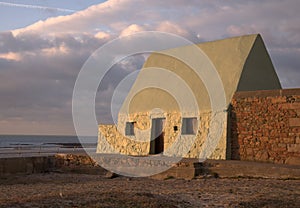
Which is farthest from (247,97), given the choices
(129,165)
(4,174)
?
(4,174)

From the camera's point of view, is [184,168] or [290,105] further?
[290,105]

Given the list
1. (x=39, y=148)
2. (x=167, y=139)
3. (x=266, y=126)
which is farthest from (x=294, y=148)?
(x=39, y=148)

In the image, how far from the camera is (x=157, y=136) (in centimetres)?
1970

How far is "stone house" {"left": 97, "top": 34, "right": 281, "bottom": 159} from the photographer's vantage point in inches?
679

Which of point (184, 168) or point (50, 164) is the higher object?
point (184, 168)

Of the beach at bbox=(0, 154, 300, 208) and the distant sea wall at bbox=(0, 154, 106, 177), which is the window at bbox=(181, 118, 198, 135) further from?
the distant sea wall at bbox=(0, 154, 106, 177)

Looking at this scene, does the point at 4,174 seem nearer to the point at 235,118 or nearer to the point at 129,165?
the point at 129,165

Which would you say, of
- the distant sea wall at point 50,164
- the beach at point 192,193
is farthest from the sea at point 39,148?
the beach at point 192,193

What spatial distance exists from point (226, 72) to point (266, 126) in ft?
11.1

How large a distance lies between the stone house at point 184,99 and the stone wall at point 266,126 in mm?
461

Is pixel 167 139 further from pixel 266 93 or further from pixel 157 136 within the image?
pixel 266 93

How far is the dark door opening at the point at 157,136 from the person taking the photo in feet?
64.1

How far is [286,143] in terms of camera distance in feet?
48.8

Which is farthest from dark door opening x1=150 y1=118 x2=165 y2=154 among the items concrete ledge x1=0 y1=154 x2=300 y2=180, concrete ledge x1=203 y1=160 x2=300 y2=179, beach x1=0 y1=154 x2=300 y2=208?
concrete ledge x1=203 y1=160 x2=300 y2=179
